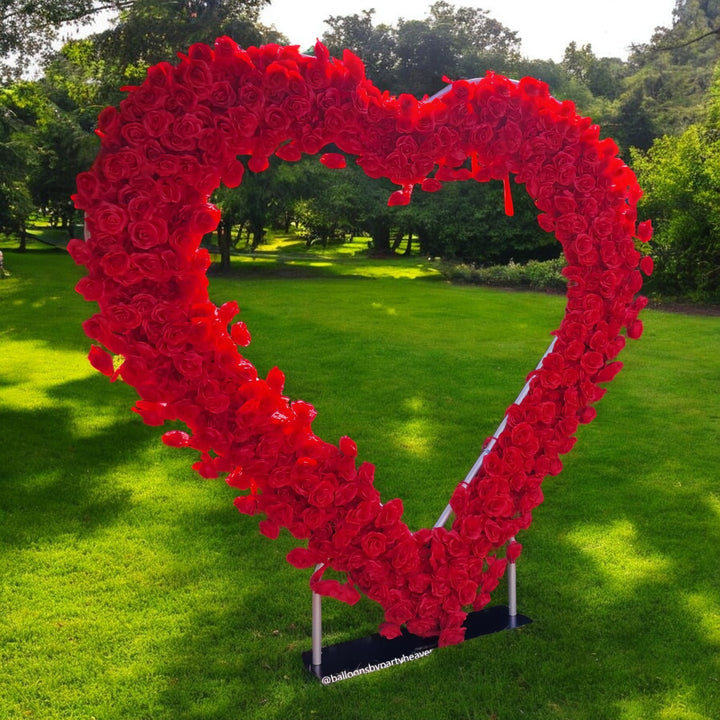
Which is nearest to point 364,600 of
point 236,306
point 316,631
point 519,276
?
point 316,631

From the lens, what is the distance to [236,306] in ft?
10.4

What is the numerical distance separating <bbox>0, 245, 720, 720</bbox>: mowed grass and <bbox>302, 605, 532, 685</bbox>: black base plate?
69 mm

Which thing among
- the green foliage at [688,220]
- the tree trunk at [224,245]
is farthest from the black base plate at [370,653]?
the tree trunk at [224,245]

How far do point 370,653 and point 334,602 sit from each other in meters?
0.68

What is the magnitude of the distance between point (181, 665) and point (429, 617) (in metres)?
1.24

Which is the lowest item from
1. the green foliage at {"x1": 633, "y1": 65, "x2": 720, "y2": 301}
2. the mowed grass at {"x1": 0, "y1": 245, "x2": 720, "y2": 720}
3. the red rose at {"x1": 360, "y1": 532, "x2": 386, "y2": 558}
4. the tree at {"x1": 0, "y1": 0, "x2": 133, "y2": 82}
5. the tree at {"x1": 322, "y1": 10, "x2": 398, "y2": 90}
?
the mowed grass at {"x1": 0, "y1": 245, "x2": 720, "y2": 720}

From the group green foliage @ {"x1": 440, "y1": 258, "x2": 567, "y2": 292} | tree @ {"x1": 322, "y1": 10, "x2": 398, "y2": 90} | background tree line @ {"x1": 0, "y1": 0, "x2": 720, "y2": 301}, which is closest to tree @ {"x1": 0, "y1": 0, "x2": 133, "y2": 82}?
background tree line @ {"x1": 0, "y1": 0, "x2": 720, "y2": 301}

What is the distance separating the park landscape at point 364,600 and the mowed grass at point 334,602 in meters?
0.01

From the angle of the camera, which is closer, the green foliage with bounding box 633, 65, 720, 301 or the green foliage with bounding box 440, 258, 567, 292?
the green foliage with bounding box 633, 65, 720, 301

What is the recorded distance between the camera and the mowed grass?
3533 mm

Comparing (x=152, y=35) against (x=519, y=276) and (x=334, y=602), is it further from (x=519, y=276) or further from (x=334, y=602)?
(x=334, y=602)

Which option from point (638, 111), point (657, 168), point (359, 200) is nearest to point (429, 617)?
point (657, 168)

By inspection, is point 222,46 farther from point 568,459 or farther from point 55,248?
point 55,248

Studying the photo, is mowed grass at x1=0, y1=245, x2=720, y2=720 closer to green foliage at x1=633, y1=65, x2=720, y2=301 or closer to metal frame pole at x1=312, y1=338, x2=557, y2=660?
metal frame pole at x1=312, y1=338, x2=557, y2=660
